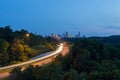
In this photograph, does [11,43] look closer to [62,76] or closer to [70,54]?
[70,54]

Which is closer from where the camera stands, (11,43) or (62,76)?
(62,76)

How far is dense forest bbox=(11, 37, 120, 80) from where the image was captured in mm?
19117

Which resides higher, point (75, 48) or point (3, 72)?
point (75, 48)

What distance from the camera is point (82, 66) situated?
2603 centimetres

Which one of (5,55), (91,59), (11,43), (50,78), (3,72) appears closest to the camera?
(50,78)

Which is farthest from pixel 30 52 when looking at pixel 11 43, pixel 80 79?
pixel 80 79

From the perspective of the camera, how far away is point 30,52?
47562 mm

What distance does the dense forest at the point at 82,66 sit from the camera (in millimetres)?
19117

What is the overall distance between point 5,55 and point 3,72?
9918 mm

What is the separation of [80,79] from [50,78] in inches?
83.8

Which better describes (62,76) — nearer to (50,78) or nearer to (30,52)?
(50,78)

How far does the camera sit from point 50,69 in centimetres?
2002

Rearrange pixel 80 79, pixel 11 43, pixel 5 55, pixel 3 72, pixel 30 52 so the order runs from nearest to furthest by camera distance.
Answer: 1. pixel 80 79
2. pixel 3 72
3. pixel 5 55
4. pixel 11 43
5. pixel 30 52

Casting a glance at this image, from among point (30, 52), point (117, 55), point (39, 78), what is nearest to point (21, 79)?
point (39, 78)
